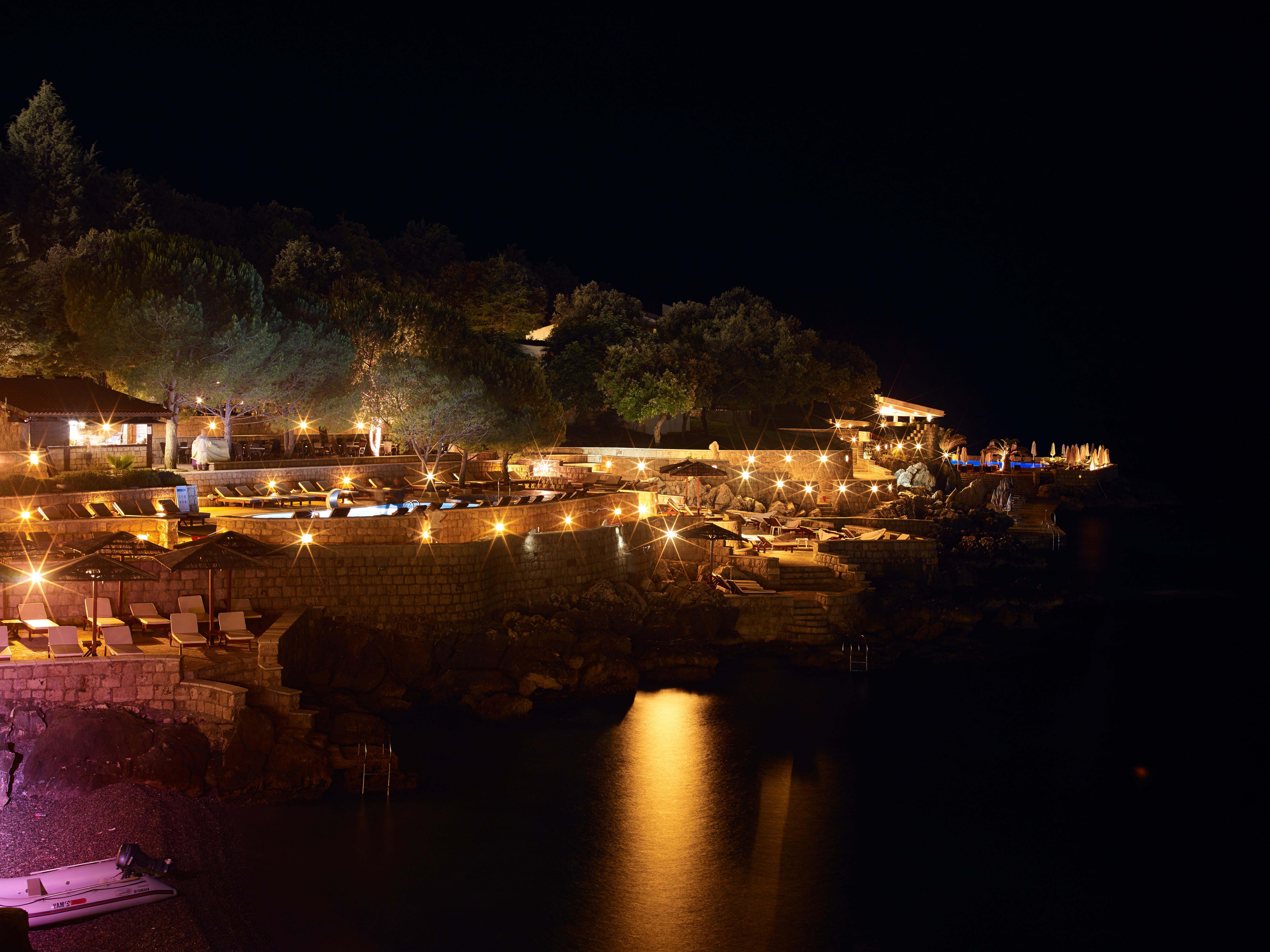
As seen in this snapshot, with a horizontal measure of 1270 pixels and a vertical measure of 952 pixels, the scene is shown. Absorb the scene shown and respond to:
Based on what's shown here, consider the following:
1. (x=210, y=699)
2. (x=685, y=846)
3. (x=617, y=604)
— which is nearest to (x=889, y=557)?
(x=617, y=604)

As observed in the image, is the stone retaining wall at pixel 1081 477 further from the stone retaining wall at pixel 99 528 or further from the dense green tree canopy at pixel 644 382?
the stone retaining wall at pixel 99 528

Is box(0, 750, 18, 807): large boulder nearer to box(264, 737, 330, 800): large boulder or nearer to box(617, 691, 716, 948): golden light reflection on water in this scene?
box(264, 737, 330, 800): large boulder

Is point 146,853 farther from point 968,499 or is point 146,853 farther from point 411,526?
point 968,499

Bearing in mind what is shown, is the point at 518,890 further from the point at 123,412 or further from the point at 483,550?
the point at 123,412

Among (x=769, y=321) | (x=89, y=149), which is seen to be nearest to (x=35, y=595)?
(x=89, y=149)

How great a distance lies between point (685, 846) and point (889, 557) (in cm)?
1665

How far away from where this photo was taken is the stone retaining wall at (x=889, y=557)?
2906cm

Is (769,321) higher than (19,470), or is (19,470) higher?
(769,321)

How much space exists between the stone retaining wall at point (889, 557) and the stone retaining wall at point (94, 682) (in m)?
18.6

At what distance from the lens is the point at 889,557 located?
2945 cm

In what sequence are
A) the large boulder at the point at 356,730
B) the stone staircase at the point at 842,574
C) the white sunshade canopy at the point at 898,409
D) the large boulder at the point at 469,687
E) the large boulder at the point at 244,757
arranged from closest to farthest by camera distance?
the large boulder at the point at 244,757 < the large boulder at the point at 356,730 < the large boulder at the point at 469,687 < the stone staircase at the point at 842,574 < the white sunshade canopy at the point at 898,409

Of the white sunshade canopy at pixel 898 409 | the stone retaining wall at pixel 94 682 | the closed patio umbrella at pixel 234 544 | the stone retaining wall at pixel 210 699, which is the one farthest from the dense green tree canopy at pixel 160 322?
the white sunshade canopy at pixel 898 409

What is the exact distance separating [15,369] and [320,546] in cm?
1645

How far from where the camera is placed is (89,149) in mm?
44125
